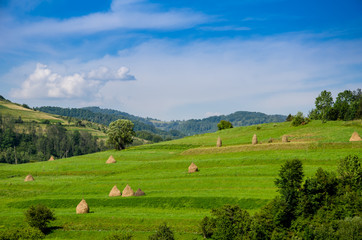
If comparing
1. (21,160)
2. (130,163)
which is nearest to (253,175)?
(130,163)

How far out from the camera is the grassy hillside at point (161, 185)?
43.2m

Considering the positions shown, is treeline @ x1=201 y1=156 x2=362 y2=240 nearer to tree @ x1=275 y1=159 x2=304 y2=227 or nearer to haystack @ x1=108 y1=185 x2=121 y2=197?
tree @ x1=275 y1=159 x2=304 y2=227

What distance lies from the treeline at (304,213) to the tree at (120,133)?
268 ft

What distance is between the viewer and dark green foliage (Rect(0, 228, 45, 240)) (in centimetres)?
3912

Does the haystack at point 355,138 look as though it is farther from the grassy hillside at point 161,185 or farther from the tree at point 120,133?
the tree at point 120,133

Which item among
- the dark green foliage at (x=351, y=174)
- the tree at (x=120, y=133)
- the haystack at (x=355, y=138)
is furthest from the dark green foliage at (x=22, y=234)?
the tree at (x=120, y=133)

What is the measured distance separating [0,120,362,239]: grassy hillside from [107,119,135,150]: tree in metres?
24.3

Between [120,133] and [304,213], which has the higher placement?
[120,133]

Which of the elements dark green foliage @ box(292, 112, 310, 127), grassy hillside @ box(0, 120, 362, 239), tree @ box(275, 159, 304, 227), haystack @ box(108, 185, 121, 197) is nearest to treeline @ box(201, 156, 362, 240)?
tree @ box(275, 159, 304, 227)

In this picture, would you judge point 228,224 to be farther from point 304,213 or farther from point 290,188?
point 304,213

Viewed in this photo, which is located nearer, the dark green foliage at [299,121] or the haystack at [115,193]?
the haystack at [115,193]

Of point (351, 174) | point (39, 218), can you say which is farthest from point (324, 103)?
point (39, 218)

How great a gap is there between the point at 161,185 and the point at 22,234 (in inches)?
990

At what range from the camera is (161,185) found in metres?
58.9
